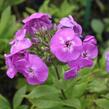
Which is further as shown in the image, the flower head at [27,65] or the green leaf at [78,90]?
the green leaf at [78,90]

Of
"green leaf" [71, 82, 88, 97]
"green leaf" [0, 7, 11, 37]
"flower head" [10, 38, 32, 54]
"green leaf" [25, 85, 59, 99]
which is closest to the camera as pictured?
"flower head" [10, 38, 32, 54]

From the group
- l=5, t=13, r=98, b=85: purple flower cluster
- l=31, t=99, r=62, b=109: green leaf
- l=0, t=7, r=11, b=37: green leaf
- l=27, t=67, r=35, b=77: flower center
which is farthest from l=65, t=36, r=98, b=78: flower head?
l=0, t=7, r=11, b=37: green leaf

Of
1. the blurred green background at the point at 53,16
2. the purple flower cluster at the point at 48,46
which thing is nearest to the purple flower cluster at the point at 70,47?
the purple flower cluster at the point at 48,46

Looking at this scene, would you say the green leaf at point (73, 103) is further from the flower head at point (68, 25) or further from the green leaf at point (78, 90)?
the flower head at point (68, 25)

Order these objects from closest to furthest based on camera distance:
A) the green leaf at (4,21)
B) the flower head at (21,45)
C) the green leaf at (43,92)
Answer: the flower head at (21,45) → the green leaf at (43,92) → the green leaf at (4,21)

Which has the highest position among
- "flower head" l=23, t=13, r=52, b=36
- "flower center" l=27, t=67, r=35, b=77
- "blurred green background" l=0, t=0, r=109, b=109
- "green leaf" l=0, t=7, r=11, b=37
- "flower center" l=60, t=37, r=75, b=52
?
"flower head" l=23, t=13, r=52, b=36

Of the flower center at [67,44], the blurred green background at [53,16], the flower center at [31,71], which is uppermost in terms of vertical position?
the flower center at [67,44]

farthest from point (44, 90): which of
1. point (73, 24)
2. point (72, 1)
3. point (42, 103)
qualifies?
point (72, 1)

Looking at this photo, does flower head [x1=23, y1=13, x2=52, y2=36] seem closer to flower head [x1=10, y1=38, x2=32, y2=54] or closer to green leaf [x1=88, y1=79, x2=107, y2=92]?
flower head [x1=10, y1=38, x2=32, y2=54]

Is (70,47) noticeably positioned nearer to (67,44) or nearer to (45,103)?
(67,44)
